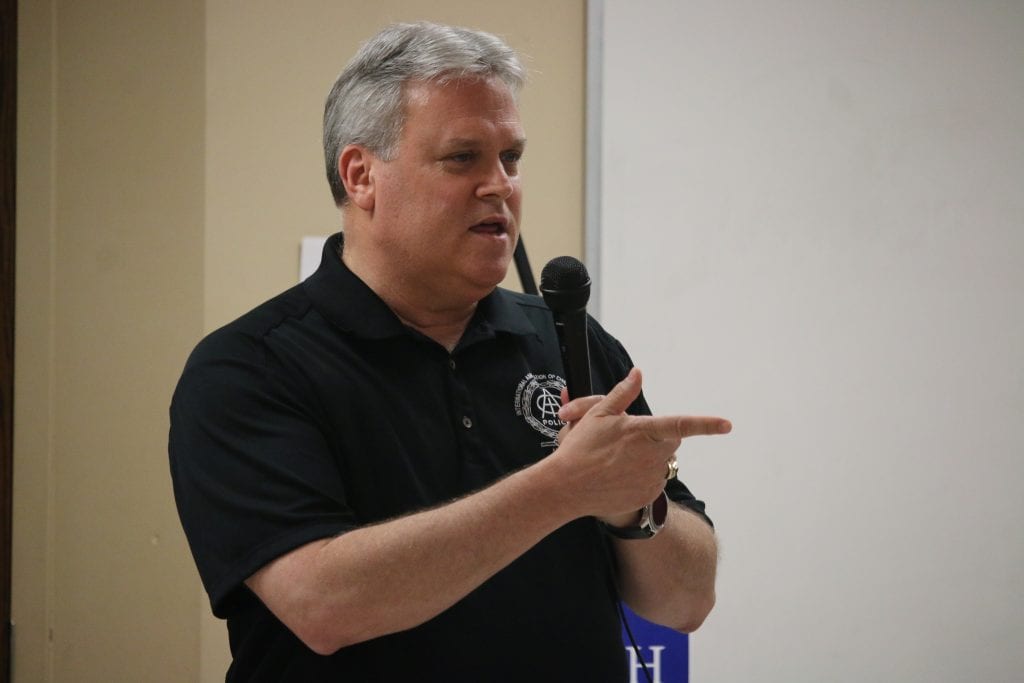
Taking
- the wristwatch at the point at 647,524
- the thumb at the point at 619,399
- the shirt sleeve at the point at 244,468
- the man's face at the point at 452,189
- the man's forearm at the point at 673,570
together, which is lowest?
the man's forearm at the point at 673,570

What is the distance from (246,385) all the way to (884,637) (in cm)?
219

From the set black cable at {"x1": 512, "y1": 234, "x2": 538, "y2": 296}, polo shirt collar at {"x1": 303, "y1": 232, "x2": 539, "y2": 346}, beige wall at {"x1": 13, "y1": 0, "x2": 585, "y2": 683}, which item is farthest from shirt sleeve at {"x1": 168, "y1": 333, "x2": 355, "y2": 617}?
beige wall at {"x1": 13, "y1": 0, "x2": 585, "y2": 683}

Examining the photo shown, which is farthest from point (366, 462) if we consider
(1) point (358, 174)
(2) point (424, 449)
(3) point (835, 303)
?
(3) point (835, 303)

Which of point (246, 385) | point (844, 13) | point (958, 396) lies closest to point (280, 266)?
point (246, 385)

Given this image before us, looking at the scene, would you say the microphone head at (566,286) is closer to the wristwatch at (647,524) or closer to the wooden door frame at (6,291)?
the wristwatch at (647,524)

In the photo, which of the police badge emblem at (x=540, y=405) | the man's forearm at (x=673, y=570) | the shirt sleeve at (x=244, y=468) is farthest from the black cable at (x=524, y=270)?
the shirt sleeve at (x=244, y=468)

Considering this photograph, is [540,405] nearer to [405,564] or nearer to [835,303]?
[405,564]

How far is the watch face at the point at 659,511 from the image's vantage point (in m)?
1.29

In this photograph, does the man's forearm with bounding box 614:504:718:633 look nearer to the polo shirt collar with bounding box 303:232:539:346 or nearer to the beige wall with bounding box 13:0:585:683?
the polo shirt collar with bounding box 303:232:539:346

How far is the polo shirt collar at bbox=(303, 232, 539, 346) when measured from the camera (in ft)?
4.23

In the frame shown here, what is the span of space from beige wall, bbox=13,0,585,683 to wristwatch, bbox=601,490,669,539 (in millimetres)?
1539

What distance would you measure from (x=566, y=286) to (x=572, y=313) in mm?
34

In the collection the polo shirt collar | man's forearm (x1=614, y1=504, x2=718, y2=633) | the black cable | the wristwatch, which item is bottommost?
man's forearm (x1=614, y1=504, x2=718, y2=633)

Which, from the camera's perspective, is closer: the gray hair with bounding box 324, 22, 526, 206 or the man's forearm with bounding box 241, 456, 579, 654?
the man's forearm with bounding box 241, 456, 579, 654
